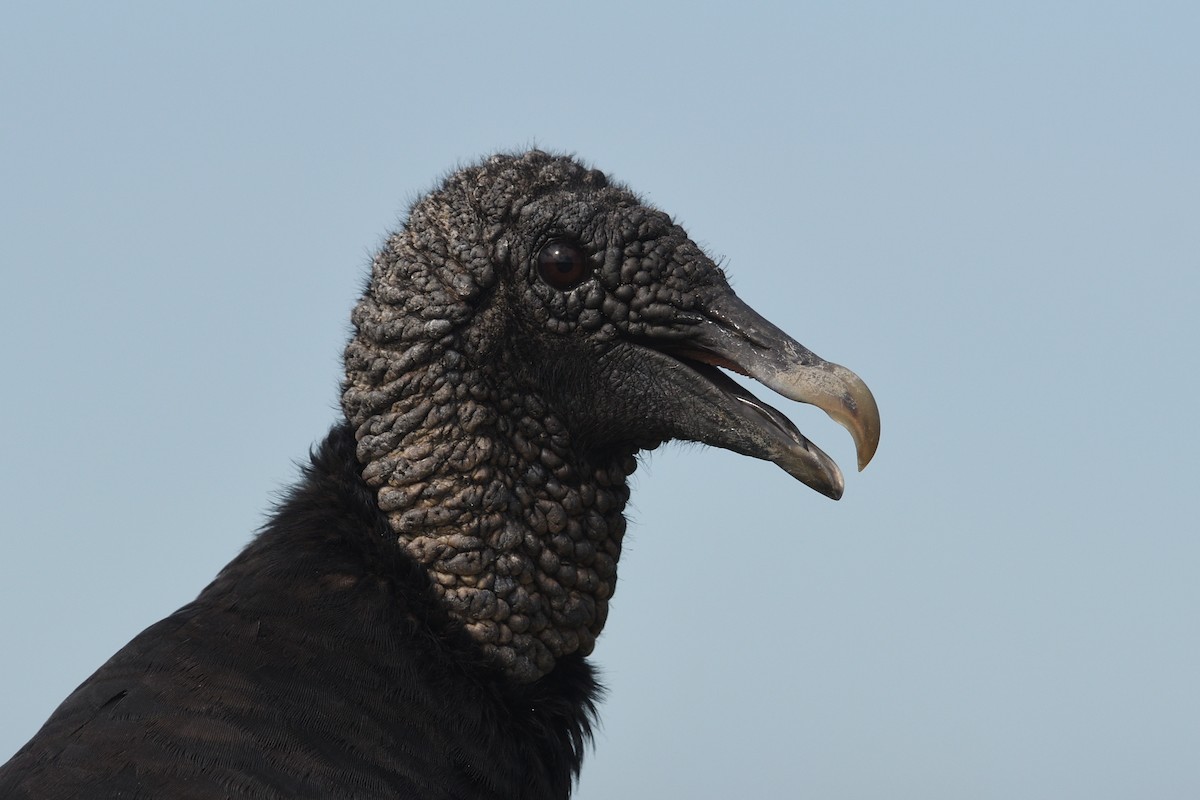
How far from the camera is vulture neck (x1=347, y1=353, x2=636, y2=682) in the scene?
3939 mm

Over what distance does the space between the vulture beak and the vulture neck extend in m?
0.47

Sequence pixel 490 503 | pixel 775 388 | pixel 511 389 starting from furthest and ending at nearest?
pixel 511 389, pixel 490 503, pixel 775 388

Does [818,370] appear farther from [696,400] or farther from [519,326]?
[519,326]

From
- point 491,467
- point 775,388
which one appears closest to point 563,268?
point 491,467

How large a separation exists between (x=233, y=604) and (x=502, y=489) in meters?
0.76

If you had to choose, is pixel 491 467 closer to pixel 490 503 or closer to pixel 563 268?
pixel 490 503

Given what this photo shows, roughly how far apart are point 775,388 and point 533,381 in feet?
2.25

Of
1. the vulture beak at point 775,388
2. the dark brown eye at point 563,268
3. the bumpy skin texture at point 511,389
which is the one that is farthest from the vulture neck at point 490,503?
the vulture beak at point 775,388

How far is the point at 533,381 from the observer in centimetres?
410

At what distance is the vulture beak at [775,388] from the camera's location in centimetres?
377

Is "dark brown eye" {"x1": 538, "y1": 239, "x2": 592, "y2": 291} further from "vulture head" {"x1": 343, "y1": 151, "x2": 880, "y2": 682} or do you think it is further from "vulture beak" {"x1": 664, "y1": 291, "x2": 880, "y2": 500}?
"vulture beak" {"x1": 664, "y1": 291, "x2": 880, "y2": 500}

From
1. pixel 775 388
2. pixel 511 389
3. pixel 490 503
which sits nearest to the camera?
pixel 775 388

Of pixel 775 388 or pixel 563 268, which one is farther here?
pixel 563 268

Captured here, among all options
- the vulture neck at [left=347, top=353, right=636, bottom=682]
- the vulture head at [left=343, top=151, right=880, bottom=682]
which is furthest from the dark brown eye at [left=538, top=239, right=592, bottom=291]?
the vulture neck at [left=347, top=353, right=636, bottom=682]
